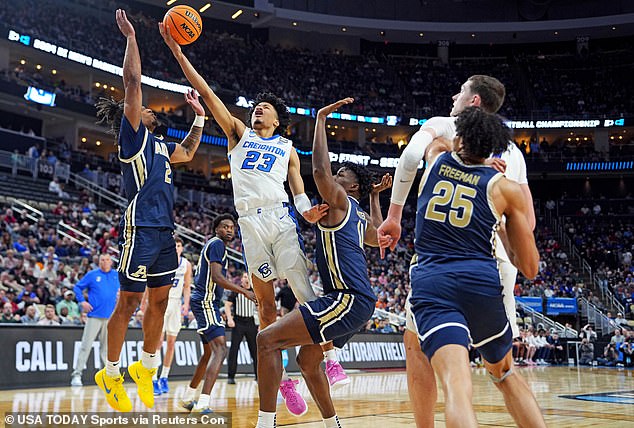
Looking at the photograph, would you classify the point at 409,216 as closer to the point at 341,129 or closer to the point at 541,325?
the point at 341,129

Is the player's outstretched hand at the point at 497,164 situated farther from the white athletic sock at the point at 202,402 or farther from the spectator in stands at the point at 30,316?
the spectator in stands at the point at 30,316

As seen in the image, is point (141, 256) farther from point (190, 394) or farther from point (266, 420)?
point (190, 394)

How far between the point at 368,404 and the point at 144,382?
331cm

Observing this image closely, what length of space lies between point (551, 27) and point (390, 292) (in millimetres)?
23043

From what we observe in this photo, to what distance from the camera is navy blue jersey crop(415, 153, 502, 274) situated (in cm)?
327

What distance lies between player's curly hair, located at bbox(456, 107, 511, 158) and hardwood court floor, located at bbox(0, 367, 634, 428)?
11.0 ft

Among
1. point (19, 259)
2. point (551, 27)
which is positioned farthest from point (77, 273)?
point (551, 27)

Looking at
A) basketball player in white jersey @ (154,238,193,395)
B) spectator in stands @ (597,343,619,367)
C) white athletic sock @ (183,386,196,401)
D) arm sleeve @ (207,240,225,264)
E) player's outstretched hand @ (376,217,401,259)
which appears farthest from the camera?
spectator in stands @ (597,343,619,367)

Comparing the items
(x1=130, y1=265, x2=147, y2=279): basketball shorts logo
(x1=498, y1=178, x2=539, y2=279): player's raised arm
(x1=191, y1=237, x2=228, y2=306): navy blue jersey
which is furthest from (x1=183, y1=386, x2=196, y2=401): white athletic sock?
(x1=498, y1=178, x2=539, y2=279): player's raised arm

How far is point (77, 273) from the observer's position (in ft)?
51.2

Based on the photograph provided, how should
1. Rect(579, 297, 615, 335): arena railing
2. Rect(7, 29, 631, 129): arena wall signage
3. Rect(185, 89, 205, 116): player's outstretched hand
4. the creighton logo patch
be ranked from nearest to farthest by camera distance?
Rect(185, 89, 205, 116): player's outstretched hand
the creighton logo patch
Rect(579, 297, 615, 335): arena railing
Rect(7, 29, 631, 129): arena wall signage

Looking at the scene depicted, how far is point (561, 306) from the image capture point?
26312mm

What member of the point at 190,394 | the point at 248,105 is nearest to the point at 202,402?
the point at 190,394

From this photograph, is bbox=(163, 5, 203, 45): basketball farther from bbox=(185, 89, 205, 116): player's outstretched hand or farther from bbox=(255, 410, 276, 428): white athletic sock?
bbox=(255, 410, 276, 428): white athletic sock
